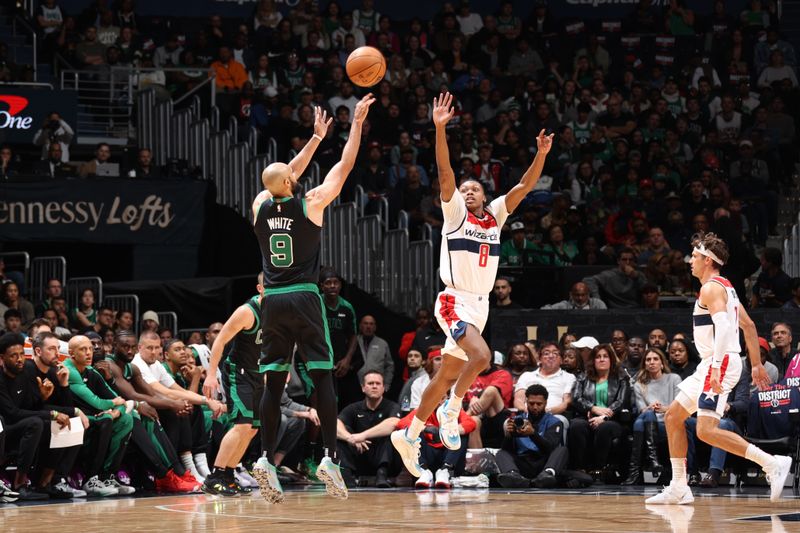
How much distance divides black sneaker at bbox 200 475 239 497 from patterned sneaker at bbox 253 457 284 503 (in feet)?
4.80

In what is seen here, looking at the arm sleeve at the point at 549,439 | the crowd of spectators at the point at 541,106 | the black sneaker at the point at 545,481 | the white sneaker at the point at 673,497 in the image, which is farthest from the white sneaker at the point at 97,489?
the crowd of spectators at the point at 541,106

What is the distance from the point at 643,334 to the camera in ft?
55.7

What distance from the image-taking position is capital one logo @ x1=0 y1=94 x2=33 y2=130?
65.1 feet

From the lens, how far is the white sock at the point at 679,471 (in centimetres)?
1123

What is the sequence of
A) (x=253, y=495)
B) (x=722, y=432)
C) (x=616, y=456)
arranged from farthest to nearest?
(x=616, y=456)
(x=253, y=495)
(x=722, y=432)

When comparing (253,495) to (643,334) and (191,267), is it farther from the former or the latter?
(191,267)

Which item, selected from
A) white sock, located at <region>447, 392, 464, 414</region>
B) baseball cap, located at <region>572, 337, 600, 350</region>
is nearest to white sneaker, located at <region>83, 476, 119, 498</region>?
white sock, located at <region>447, 392, 464, 414</region>

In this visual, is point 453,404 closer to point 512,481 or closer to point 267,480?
point 267,480

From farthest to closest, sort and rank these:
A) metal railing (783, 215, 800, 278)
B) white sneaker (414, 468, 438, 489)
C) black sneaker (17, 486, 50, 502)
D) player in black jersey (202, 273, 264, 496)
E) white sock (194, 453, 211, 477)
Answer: metal railing (783, 215, 800, 278) → white sock (194, 453, 211, 477) → white sneaker (414, 468, 438, 489) → black sneaker (17, 486, 50, 502) → player in black jersey (202, 273, 264, 496)

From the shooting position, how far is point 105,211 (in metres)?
19.6

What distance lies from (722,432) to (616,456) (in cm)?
400

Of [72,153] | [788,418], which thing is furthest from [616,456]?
[72,153]

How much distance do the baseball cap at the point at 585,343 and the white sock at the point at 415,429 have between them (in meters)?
4.97

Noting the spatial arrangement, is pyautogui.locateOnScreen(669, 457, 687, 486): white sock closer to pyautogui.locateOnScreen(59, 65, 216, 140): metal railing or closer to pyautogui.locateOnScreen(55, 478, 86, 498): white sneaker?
pyautogui.locateOnScreen(55, 478, 86, 498): white sneaker
